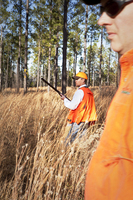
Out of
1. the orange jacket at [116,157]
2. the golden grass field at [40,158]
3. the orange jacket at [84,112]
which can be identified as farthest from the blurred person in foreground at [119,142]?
the orange jacket at [84,112]

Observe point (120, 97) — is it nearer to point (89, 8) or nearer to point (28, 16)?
point (28, 16)

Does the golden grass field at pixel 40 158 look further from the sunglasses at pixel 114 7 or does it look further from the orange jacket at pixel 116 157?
the sunglasses at pixel 114 7

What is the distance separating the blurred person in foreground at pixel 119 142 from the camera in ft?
1.32

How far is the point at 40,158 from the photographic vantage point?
5.23ft

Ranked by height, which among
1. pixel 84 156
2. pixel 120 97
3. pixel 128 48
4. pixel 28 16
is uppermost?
pixel 28 16

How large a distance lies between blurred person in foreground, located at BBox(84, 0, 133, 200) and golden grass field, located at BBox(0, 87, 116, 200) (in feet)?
3.06

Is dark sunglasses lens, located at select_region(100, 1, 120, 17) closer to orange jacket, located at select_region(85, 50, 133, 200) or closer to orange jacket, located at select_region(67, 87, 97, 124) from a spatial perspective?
orange jacket, located at select_region(85, 50, 133, 200)

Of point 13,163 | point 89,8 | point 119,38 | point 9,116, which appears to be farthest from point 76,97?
point 89,8

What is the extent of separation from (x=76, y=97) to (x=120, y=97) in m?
2.86

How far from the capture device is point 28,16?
13.3m

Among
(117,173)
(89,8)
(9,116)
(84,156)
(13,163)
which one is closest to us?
(117,173)

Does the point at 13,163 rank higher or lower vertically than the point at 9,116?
lower

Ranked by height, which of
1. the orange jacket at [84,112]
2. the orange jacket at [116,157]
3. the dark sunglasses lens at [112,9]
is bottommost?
the orange jacket at [84,112]

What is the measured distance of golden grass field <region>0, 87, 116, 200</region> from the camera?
54.5 inches
